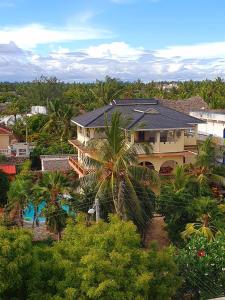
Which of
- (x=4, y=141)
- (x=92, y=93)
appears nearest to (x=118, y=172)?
(x=4, y=141)

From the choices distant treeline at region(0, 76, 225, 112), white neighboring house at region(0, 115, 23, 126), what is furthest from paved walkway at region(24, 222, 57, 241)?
white neighboring house at region(0, 115, 23, 126)

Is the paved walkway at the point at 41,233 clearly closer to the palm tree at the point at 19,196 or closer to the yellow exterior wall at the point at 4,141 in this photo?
the palm tree at the point at 19,196

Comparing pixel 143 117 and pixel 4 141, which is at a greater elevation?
pixel 143 117

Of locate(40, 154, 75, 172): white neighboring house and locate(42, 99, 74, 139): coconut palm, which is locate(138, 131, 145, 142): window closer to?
locate(40, 154, 75, 172): white neighboring house

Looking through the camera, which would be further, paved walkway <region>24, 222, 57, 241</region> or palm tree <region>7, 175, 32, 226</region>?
paved walkway <region>24, 222, 57, 241</region>

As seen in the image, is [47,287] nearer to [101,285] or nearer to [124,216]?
[101,285]

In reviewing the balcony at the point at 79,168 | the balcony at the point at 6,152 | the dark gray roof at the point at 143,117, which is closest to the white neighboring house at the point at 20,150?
the balcony at the point at 6,152

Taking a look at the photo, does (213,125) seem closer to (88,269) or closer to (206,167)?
(206,167)

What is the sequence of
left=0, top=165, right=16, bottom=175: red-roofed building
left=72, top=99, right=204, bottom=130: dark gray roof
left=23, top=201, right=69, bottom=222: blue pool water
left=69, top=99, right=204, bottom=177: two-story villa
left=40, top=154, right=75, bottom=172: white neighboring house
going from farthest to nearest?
left=40, top=154, right=75, bottom=172: white neighboring house → left=0, top=165, right=16, bottom=175: red-roofed building → left=69, top=99, right=204, bottom=177: two-story villa → left=72, top=99, right=204, bottom=130: dark gray roof → left=23, top=201, right=69, bottom=222: blue pool water
